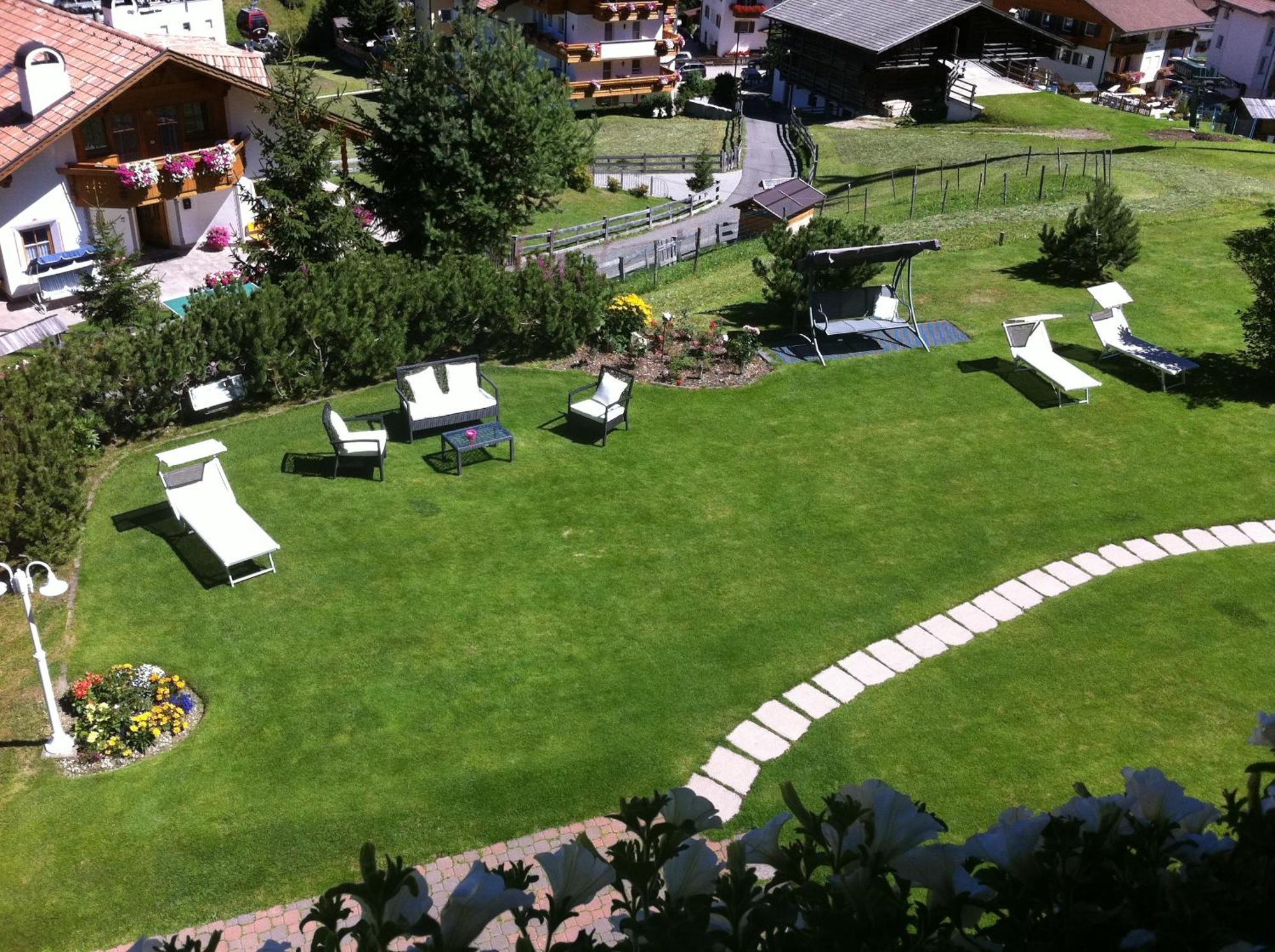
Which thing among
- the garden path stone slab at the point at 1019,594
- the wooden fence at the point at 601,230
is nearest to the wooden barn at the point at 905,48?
the wooden fence at the point at 601,230

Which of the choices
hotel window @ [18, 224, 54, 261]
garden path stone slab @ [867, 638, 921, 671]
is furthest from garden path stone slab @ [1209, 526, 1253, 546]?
hotel window @ [18, 224, 54, 261]

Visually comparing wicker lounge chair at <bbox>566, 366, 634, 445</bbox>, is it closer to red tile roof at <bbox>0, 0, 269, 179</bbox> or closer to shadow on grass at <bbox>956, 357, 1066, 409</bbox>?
shadow on grass at <bbox>956, 357, 1066, 409</bbox>

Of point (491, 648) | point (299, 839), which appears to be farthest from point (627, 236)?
point (299, 839)

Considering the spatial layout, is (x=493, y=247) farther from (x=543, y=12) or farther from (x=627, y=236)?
(x=543, y=12)

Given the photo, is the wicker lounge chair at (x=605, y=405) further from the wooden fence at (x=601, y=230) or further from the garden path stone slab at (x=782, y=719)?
the wooden fence at (x=601, y=230)

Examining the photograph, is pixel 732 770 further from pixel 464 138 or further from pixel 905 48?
pixel 905 48

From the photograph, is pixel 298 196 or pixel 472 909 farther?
pixel 298 196

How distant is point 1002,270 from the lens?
26297mm

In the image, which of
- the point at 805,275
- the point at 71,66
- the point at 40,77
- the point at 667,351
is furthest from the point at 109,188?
the point at 805,275

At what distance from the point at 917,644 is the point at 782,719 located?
7.71 ft

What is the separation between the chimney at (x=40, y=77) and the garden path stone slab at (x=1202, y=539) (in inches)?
1067

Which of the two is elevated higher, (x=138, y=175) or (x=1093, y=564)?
(x=138, y=175)

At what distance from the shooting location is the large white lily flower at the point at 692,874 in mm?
2799

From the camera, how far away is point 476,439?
17.7 metres
